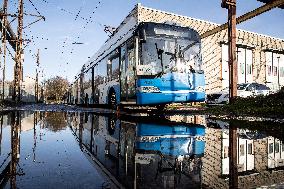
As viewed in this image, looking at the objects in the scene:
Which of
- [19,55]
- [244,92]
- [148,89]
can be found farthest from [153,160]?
[19,55]

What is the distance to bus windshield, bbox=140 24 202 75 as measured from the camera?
33.4 feet

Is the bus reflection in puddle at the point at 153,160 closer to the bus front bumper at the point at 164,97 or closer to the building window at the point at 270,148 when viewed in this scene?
the building window at the point at 270,148

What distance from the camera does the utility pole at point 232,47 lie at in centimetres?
1071

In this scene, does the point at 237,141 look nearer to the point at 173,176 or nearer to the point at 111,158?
the point at 111,158

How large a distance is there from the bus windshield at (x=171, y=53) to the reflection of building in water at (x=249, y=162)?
5474 millimetres

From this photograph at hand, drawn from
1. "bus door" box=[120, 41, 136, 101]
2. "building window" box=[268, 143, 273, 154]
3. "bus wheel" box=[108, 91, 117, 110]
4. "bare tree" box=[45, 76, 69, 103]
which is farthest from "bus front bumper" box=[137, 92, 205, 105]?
"bare tree" box=[45, 76, 69, 103]

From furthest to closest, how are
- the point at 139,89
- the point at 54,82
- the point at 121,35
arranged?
the point at 54,82 < the point at 121,35 < the point at 139,89

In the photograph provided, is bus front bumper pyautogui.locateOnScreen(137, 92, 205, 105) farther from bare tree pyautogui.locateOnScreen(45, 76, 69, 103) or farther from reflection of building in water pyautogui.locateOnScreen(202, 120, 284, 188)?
bare tree pyautogui.locateOnScreen(45, 76, 69, 103)

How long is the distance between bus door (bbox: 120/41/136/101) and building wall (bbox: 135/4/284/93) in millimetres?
11081

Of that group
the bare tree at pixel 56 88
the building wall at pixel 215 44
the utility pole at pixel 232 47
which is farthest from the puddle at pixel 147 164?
the bare tree at pixel 56 88

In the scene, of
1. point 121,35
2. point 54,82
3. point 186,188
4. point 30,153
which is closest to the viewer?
→ point 186,188

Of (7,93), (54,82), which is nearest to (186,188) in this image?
(7,93)

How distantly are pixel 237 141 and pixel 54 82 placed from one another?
328 feet

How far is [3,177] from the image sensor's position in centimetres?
257
